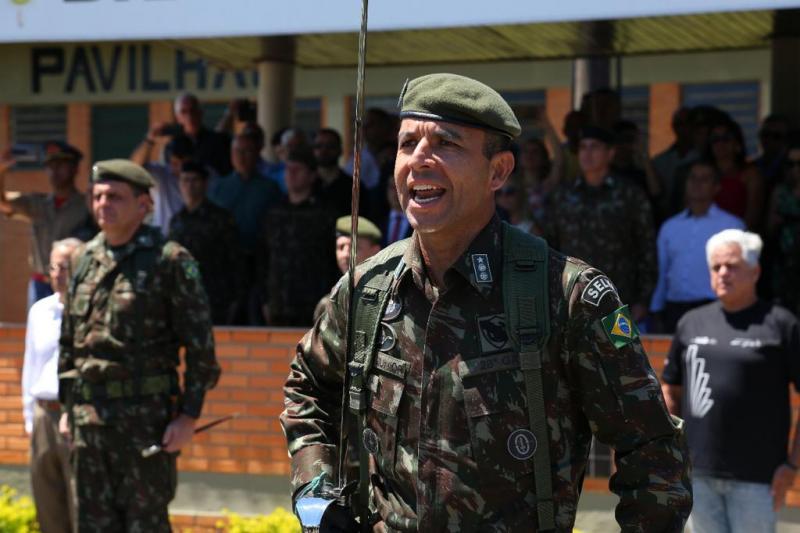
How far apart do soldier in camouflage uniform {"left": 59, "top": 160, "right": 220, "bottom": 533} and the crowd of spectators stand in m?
2.38

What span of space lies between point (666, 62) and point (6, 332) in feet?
26.9

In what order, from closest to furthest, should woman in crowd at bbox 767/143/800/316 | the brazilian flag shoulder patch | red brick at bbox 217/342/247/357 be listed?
the brazilian flag shoulder patch
woman in crowd at bbox 767/143/800/316
red brick at bbox 217/342/247/357

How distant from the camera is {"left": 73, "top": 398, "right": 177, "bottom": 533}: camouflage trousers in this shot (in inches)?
249

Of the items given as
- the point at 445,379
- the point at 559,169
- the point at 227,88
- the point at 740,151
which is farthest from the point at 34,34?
the point at 227,88

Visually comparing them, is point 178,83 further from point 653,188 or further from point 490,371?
point 490,371

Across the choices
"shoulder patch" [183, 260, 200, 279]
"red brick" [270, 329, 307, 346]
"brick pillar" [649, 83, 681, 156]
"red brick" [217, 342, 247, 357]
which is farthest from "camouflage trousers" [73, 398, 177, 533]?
"brick pillar" [649, 83, 681, 156]

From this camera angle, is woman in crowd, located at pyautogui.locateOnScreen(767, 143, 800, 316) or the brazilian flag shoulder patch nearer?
the brazilian flag shoulder patch

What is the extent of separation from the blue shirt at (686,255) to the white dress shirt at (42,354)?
347 cm

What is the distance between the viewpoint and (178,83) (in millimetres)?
16047

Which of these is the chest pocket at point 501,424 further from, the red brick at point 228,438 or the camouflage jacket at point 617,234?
the red brick at point 228,438

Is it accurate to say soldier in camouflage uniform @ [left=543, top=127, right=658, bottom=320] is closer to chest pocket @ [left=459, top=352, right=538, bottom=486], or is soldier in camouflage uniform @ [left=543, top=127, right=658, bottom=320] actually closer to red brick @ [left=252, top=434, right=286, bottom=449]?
red brick @ [left=252, top=434, right=286, bottom=449]

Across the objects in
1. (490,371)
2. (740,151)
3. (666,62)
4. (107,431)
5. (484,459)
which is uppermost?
(666,62)

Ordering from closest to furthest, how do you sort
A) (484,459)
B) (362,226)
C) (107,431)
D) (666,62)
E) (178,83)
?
(484,459)
(107,431)
(362,226)
(666,62)
(178,83)

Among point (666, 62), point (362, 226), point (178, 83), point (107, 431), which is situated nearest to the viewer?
point (107, 431)
